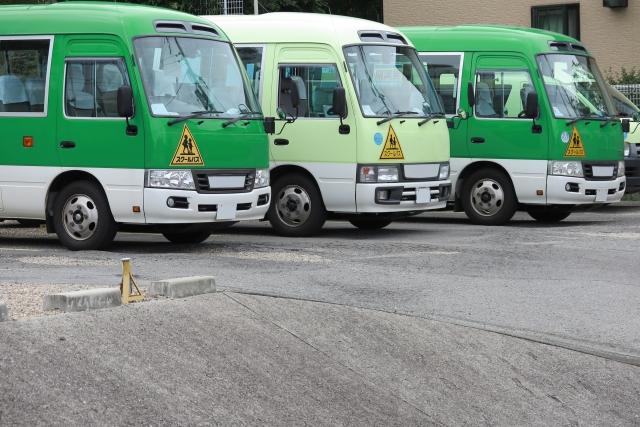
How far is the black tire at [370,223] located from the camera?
18.9 m

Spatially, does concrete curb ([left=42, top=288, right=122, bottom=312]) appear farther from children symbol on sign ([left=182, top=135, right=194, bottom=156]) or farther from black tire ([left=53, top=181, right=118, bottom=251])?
black tire ([left=53, top=181, right=118, bottom=251])

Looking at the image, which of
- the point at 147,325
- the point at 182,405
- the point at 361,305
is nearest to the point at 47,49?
the point at 361,305

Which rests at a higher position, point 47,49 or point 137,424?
point 47,49

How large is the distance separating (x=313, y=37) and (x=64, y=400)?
1027 cm

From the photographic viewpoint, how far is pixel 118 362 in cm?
858

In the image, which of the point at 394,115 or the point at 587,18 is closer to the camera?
the point at 394,115

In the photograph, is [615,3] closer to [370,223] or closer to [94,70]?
[370,223]

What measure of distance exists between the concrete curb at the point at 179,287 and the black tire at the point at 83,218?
4799 millimetres

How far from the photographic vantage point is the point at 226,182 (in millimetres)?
15445

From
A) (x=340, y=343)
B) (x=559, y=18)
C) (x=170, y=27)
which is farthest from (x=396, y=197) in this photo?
(x=559, y=18)

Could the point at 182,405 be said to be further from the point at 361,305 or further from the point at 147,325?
the point at 361,305

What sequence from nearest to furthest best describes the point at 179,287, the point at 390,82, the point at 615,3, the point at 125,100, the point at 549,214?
the point at 179,287, the point at 125,100, the point at 390,82, the point at 549,214, the point at 615,3

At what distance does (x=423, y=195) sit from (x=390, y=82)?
1411 mm

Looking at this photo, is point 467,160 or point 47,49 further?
point 467,160
